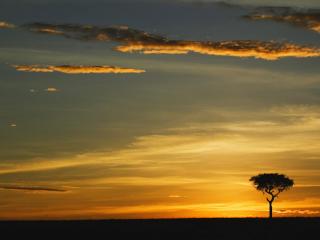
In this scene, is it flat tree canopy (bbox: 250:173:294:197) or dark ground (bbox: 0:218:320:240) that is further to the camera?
flat tree canopy (bbox: 250:173:294:197)

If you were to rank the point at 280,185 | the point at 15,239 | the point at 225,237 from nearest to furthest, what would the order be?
the point at 15,239 < the point at 225,237 < the point at 280,185

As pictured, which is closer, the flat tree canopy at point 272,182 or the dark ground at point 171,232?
the dark ground at point 171,232

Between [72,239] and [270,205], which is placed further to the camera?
[270,205]

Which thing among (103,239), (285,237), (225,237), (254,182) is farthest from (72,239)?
(254,182)

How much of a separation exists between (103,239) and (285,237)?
17.6m

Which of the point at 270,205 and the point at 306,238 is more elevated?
the point at 270,205

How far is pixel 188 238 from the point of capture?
2692 inches

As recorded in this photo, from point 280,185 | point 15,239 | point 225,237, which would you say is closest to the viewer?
point 15,239

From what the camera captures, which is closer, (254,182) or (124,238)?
(124,238)

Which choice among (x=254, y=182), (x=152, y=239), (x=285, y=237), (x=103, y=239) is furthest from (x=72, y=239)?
(x=254, y=182)

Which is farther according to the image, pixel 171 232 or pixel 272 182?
pixel 272 182

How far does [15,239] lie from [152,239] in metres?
12.7

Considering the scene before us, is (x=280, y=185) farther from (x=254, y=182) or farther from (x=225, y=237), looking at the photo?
(x=225, y=237)

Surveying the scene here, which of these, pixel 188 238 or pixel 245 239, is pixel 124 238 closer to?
pixel 188 238
